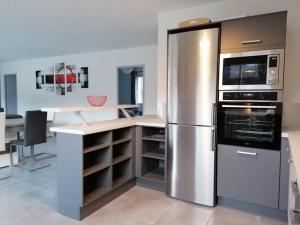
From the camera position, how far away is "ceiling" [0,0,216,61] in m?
2.98

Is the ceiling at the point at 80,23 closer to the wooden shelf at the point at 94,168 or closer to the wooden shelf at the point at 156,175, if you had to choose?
the wooden shelf at the point at 94,168

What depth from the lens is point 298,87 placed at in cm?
258

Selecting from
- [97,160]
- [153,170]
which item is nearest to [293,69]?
[153,170]

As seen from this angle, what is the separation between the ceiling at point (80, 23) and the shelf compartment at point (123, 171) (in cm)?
208

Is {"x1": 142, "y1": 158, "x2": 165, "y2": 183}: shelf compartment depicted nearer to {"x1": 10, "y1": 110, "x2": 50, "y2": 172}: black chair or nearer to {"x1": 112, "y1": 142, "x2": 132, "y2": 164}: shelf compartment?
{"x1": 112, "y1": 142, "x2": 132, "y2": 164}: shelf compartment

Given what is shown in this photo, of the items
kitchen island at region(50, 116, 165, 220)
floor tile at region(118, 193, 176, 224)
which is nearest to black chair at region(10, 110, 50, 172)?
kitchen island at region(50, 116, 165, 220)

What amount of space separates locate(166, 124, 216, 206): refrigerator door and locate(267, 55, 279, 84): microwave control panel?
0.72 m

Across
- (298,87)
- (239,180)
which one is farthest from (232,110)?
(298,87)

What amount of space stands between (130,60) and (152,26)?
2053 millimetres

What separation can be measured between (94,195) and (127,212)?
15.5 inches

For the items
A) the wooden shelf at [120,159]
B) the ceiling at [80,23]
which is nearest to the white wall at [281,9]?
the ceiling at [80,23]

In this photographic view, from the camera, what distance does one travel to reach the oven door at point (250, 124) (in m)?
2.12

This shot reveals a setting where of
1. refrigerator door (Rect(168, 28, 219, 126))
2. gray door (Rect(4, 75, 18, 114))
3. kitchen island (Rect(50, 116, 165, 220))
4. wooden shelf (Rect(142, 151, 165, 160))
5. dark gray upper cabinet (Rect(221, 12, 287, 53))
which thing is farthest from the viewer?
gray door (Rect(4, 75, 18, 114))

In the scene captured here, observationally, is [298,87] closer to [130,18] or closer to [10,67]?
[130,18]
